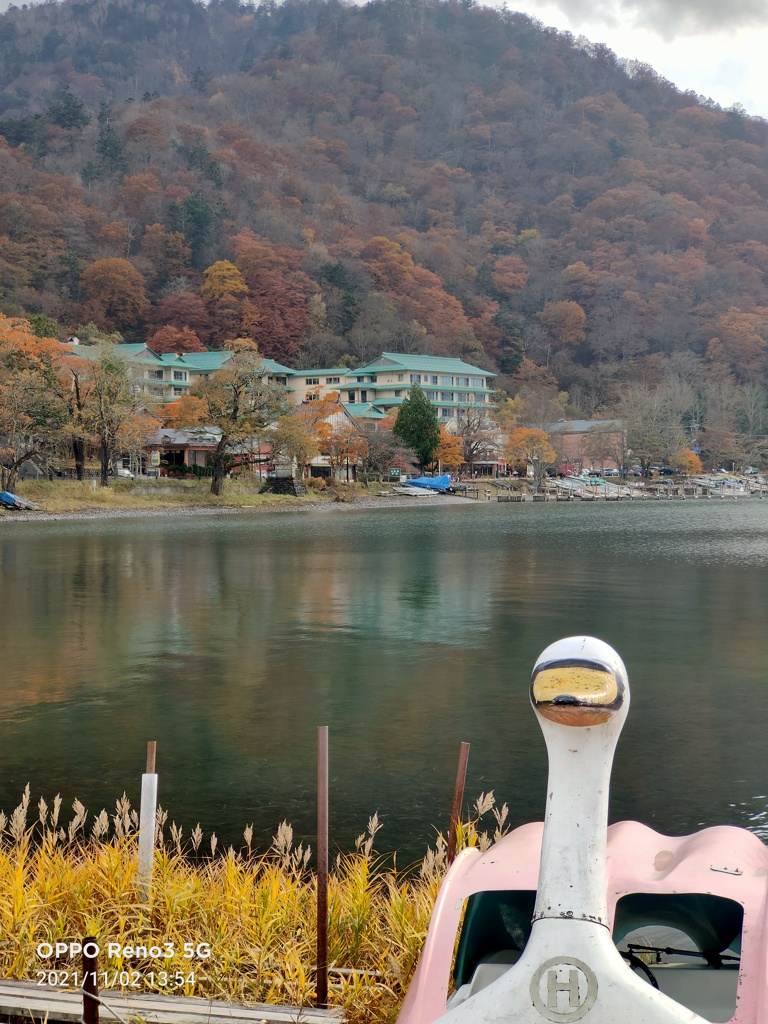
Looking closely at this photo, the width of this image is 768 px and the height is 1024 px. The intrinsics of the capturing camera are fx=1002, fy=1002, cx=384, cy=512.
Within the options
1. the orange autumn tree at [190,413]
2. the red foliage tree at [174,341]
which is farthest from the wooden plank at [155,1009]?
the red foliage tree at [174,341]

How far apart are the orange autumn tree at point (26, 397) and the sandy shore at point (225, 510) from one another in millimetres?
Result: 3168

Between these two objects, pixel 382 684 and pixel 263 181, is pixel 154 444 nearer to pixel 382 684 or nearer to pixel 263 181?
pixel 382 684

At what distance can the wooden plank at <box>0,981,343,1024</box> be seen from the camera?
345 centimetres

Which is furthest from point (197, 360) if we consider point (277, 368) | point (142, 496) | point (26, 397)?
point (26, 397)

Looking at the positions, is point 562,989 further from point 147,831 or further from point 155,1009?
point 147,831

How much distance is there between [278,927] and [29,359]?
4396cm

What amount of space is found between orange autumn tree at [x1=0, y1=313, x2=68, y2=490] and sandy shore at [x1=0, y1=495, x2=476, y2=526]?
10.4ft

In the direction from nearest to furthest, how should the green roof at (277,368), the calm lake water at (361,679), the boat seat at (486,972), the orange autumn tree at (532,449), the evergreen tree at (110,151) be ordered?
the boat seat at (486,972), the calm lake water at (361,679), the orange autumn tree at (532,449), the green roof at (277,368), the evergreen tree at (110,151)

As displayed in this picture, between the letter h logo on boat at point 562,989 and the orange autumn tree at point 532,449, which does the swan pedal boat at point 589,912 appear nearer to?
the letter h logo on boat at point 562,989

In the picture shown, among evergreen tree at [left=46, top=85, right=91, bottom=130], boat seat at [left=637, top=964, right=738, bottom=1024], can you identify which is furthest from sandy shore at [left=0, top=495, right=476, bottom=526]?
evergreen tree at [left=46, top=85, right=91, bottom=130]

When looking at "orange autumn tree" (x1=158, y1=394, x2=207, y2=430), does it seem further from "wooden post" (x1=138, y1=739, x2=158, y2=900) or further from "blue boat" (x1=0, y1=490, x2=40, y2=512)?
"wooden post" (x1=138, y1=739, x2=158, y2=900)

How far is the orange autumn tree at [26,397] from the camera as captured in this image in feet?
141

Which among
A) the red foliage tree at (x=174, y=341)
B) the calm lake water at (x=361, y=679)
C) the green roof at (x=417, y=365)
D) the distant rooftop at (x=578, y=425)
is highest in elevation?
the red foliage tree at (x=174, y=341)

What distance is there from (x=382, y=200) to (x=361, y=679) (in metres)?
145
